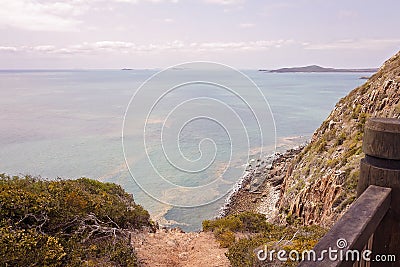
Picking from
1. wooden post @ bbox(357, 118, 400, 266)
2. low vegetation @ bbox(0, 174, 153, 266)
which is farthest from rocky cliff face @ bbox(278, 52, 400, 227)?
wooden post @ bbox(357, 118, 400, 266)

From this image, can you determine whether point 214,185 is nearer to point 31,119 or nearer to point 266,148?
point 266,148

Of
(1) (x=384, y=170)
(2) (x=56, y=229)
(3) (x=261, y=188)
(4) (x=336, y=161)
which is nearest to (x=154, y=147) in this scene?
(3) (x=261, y=188)

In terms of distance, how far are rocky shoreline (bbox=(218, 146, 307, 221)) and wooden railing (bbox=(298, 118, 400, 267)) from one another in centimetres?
1577

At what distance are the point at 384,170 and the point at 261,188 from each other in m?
22.4

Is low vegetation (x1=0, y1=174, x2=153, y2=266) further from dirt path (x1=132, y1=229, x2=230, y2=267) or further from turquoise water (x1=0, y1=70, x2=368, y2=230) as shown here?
turquoise water (x1=0, y1=70, x2=368, y2=230)

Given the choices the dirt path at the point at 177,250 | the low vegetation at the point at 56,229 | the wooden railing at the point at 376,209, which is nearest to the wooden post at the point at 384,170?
the wooden railing at the point at 376,209

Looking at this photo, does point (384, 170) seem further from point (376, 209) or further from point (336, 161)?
point (336, 161)

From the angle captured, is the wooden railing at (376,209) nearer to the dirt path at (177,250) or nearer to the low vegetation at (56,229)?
the low vegetation at (56,229)

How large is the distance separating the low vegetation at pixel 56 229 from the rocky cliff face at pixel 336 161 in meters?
5.80

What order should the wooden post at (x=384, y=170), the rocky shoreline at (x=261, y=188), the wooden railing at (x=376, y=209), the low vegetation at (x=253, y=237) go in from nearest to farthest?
the wooden railing at (x=376, y=209)
the wooden post at (x=384, y=170)
the low vegetation at (x=253, y=237)
the rocky shoreline at (x=261, y=188)

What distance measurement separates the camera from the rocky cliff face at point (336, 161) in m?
9.56

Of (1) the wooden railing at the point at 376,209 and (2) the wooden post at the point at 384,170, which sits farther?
(2) the wooden post at the point at 384,170

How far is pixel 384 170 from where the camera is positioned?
62.2 inches

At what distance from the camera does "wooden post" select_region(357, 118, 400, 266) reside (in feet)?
5.02
